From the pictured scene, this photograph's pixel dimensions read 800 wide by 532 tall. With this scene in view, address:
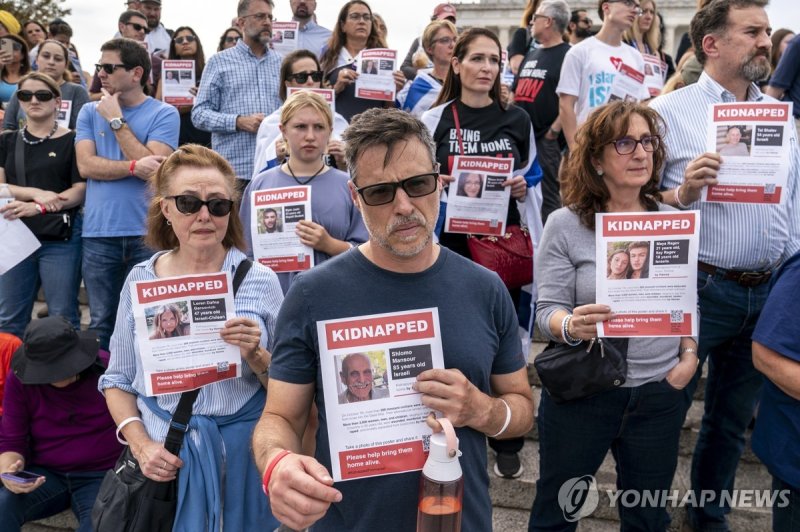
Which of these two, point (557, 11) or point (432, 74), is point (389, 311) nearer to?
point (432, 74)

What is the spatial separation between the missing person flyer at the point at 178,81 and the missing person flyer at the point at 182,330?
4501 millimetres

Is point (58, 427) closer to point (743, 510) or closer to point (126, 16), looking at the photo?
point (743, 510)

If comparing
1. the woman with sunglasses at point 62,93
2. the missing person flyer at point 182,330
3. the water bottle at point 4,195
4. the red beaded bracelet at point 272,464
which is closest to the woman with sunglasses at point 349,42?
the woman with sunglasses at point 62,93

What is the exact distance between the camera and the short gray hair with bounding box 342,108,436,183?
1917 millimetres

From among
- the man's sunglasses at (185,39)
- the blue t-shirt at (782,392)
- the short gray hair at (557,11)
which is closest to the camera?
the blue t-shirt at (782,392)

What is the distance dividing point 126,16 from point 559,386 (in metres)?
6.30

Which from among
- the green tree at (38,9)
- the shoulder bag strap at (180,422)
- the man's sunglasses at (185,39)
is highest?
the green tree at (38,9)

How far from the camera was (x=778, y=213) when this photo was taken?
11.1 ft

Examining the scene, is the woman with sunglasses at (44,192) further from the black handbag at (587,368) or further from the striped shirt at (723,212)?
the striped shirt at (723,212)

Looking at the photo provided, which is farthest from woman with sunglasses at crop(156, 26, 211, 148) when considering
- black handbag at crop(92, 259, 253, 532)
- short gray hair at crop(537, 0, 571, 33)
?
black handbag at crop(92, 259, 253, 532)

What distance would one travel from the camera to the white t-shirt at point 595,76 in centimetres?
531

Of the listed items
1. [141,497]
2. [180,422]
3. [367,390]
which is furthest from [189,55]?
[367,390]

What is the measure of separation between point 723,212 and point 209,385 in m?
2.56

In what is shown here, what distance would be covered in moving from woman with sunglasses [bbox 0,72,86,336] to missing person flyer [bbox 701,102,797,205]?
4.18 metres
